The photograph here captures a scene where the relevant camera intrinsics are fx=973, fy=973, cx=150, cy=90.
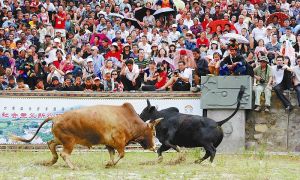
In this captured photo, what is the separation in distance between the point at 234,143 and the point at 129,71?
3738 mm

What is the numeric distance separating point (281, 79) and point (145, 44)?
5.68 metres

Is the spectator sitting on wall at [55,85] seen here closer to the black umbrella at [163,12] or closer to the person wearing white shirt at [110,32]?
the person wearing white shirt at [110,32]

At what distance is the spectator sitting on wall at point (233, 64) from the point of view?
25.0 m

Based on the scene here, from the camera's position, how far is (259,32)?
98.9ft

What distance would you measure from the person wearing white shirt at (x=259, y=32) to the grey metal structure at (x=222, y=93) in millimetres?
5186

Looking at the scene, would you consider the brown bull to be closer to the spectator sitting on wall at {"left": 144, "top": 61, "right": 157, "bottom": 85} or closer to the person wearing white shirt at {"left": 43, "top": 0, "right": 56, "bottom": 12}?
the spectator sitting on wall at {"left": 144, "top": 61, "right": 157, "bottom": 85}

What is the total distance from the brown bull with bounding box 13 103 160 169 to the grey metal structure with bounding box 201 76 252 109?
5.17m

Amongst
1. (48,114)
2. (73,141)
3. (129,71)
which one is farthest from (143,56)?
(73,141)

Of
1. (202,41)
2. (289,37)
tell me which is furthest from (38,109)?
(289,37)

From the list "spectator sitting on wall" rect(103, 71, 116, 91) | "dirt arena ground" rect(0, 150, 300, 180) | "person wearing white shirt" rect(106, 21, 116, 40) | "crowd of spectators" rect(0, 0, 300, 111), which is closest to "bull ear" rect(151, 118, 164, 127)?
"dirt arena ground" rect(0, 150, 300, 180)

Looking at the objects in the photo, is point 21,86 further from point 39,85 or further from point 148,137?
A: point 148,137

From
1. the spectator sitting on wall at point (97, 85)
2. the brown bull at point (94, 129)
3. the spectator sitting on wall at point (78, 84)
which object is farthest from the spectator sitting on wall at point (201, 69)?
the brown bull at point (94, 129)

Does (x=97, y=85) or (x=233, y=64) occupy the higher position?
(x=233, y=64)

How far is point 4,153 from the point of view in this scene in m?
24.4
